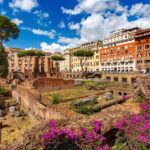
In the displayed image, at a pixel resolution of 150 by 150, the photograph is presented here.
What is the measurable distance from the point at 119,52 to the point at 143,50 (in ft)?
35.3

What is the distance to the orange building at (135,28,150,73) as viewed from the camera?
58.7 metres

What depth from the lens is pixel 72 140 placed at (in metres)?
7.90

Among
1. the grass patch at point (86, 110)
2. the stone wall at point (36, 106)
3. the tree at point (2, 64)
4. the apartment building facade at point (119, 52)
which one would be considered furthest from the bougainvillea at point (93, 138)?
the apartment building facade at point (119, 52)

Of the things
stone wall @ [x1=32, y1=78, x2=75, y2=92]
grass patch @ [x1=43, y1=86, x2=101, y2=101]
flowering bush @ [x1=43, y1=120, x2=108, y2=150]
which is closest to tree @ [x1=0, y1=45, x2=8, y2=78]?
stone wall @ [x1=32, y1=78, x2=75, y2=92]

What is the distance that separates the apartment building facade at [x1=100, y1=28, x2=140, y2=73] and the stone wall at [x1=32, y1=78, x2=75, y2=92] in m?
39.5

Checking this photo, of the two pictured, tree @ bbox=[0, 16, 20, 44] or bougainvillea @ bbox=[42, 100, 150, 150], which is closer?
bougainvillea @ bbox=[42, 100, 150, 150]

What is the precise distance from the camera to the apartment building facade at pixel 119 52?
6494 cm

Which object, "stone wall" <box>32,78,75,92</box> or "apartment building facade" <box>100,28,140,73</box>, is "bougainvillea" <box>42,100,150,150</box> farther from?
"apartment building facade" <box>100,28,140,73</box>

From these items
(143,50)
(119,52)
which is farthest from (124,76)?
(119,52)

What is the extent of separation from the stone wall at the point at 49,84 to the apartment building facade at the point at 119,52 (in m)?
39.5

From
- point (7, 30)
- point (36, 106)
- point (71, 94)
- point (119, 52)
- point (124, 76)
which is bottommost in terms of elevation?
point (36, 106)

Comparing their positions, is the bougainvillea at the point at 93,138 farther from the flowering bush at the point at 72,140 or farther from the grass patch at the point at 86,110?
the grass patch at the point at 86,110

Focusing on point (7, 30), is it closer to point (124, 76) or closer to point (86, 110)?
point (124, 76)

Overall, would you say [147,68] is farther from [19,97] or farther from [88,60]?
[19,97]
